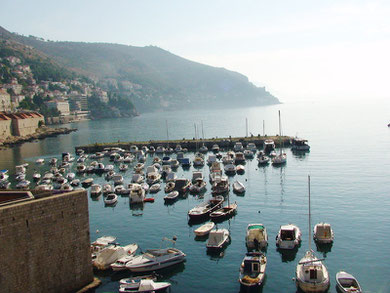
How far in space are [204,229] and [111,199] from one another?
1464cm

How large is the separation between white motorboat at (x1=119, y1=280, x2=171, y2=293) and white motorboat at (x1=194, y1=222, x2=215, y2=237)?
8707 millimetres

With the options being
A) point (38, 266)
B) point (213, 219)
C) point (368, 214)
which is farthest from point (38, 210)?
point (368, 214)

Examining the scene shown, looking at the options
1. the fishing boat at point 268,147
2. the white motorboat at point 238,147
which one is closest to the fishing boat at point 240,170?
the white motorboat at point 238,147

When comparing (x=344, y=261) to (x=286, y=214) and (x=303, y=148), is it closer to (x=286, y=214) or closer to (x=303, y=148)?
(x=286, y=214)

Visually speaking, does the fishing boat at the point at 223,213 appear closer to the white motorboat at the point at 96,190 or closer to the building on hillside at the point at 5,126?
the white motorboat at the point at 96,190

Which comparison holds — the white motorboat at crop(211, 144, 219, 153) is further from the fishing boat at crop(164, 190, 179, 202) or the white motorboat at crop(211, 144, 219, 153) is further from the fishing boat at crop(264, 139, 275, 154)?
the fishing boat at crop(164, 190, 179, 202)

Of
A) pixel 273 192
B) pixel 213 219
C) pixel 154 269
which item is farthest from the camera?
pixel 273 192

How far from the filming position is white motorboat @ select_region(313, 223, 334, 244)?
2888cm

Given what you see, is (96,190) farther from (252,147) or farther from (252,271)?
(252,147)

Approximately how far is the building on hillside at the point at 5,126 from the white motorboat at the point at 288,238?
95.4m

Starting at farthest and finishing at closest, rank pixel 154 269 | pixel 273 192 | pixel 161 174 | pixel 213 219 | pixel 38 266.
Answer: pixel 161 174, pixel 273 192, pixel 213 219, pixel 154 269, pixel 38 266

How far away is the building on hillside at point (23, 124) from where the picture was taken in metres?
115

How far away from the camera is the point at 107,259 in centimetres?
2516

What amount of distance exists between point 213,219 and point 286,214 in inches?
257
